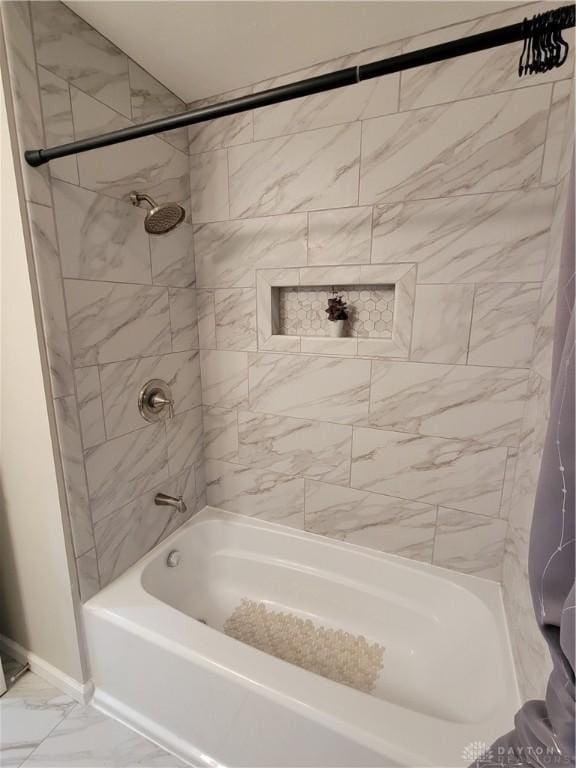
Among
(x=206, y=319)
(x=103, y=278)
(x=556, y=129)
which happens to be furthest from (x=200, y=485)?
(x=556, y=129)

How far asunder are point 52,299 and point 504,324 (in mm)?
1512

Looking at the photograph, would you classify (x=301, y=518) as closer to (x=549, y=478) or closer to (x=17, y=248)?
(x=549, y=478)

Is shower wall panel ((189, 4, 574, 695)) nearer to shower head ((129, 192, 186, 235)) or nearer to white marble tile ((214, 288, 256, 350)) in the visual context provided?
white marble tile ((214, 288, 256, 350))

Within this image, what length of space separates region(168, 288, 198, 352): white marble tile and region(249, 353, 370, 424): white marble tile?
1.06 feet

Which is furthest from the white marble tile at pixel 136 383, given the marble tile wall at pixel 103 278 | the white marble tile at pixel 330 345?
the white marble tile at pixel 330 345

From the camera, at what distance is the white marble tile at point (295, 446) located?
1578 mm

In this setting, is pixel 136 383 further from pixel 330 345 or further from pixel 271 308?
pixel 330 345

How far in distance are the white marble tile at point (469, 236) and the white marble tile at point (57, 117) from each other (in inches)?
41.7

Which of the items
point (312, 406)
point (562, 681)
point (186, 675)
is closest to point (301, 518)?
point (312, 406)

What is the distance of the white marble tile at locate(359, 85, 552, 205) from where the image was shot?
1121mm

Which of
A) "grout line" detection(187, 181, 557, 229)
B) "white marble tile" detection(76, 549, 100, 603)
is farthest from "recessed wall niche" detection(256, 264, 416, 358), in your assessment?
"white marble tile" detection(76, 549, 100, 603)

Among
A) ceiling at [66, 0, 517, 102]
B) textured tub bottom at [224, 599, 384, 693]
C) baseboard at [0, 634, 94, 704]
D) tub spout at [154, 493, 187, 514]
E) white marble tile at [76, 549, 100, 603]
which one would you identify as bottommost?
baseboard at [0, 634, 94, 704]

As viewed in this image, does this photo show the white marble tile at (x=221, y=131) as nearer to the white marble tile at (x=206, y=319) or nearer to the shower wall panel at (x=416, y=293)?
the shower wall panel at (x=416, y=293)

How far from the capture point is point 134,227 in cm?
137
